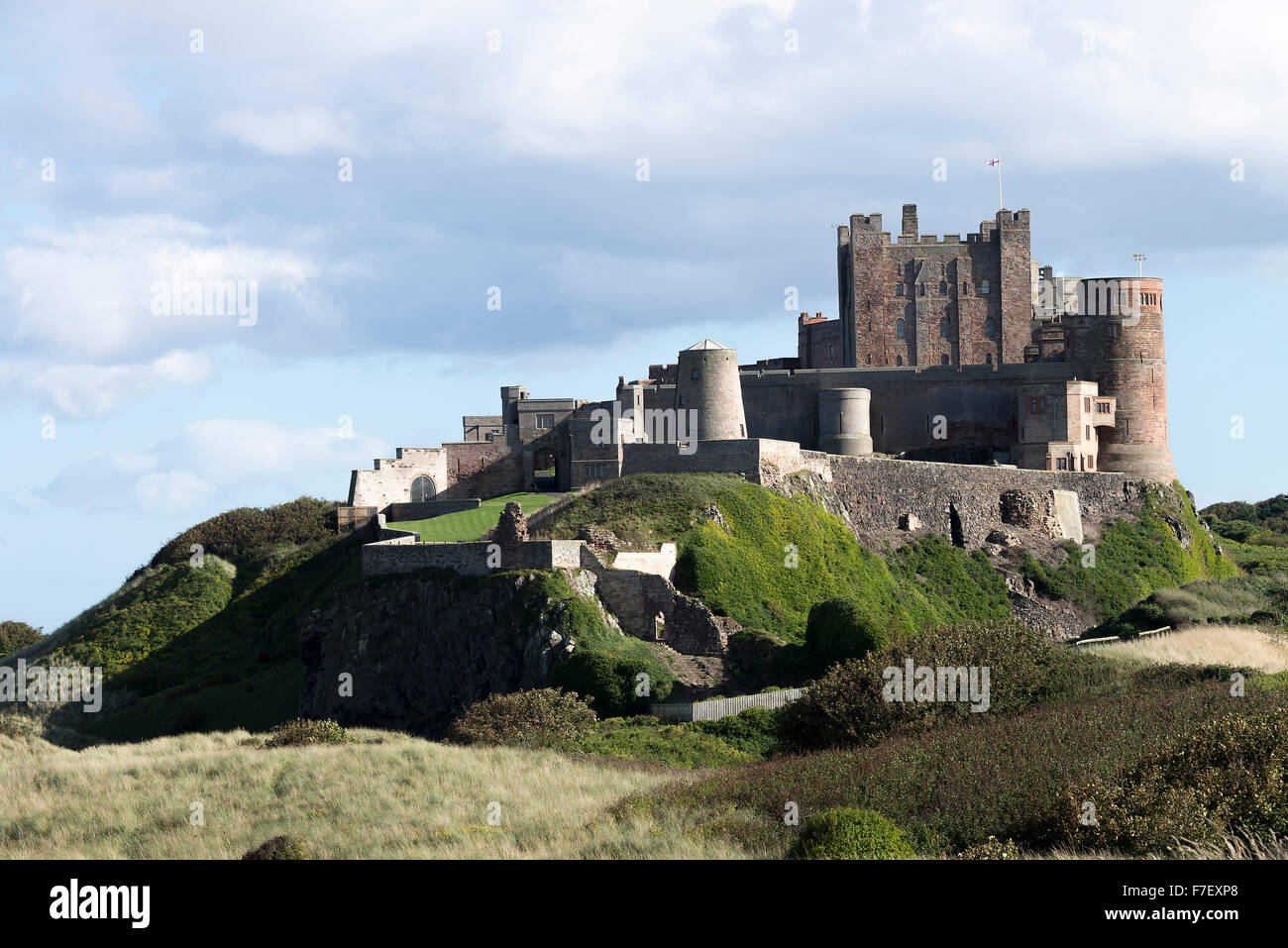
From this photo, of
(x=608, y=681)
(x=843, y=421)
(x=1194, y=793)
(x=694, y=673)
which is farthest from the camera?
(x=843, y=421)

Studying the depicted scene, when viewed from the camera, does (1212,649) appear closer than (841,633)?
No

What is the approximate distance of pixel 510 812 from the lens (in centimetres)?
2469

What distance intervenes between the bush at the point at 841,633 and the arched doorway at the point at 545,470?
26.9 meters

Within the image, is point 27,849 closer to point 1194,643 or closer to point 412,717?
point 412,717

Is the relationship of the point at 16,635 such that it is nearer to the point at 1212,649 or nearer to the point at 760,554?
the point at 760,554

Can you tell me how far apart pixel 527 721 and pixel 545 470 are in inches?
1339

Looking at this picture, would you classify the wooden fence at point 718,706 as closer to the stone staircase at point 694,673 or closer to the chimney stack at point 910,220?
the stone staircase at point 694,673

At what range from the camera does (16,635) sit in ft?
242

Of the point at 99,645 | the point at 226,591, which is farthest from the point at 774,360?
the point at 99,645

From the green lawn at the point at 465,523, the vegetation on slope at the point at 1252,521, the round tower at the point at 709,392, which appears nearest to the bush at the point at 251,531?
the green lawn at the point at 465,523

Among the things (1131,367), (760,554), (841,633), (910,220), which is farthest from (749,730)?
(910,220)

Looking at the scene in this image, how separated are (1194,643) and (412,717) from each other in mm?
22500

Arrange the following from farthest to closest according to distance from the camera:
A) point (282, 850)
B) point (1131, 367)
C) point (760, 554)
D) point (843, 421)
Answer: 1. point (1131, 367)
2. point (843, 421)
3. point (760, 554)
4. point (282, 850)

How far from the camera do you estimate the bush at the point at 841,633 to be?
38.3m
